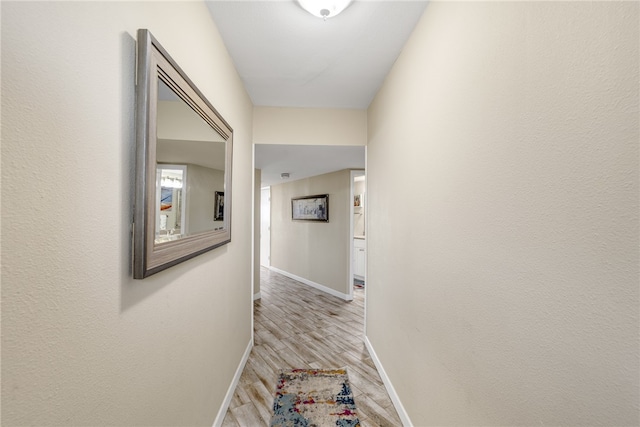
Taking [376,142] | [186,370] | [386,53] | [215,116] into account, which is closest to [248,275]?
[186,370]

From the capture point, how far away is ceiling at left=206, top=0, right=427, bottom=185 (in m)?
1.35

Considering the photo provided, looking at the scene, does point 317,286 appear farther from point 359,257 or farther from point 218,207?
point 218,207

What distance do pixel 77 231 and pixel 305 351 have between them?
2.44 m

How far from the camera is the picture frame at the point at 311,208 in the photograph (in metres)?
4.65

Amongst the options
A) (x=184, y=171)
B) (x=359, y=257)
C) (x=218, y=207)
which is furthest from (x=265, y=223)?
(x=184, y=171)

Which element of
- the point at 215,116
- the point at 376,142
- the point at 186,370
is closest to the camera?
the point at 186,370

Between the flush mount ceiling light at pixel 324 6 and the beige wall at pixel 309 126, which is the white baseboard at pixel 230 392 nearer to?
the beige wall at pixel 309 126

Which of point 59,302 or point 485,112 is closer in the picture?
point 59,302

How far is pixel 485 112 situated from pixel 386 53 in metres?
1.08

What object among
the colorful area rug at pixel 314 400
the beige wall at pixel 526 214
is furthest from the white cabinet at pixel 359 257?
the beige wall at pixel 526 214

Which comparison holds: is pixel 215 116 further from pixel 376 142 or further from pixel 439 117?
pixel 376 142

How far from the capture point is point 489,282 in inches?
35.5

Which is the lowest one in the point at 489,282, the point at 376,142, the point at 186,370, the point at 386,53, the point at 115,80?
the point at 186,370

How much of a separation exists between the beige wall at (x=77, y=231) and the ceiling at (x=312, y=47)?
505 mm
